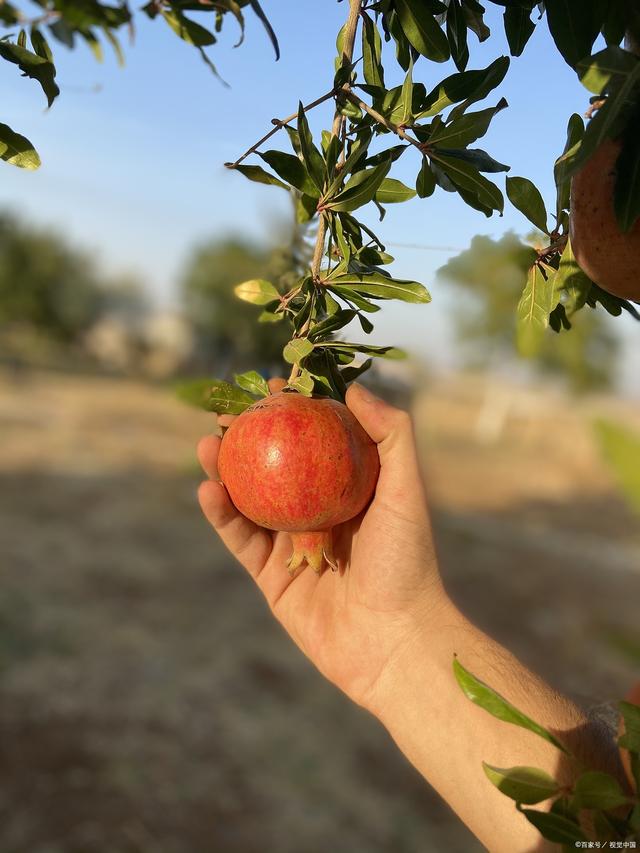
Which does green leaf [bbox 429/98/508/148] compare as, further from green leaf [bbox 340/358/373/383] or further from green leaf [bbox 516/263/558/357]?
green leaf [bbox 340/358/373/383]

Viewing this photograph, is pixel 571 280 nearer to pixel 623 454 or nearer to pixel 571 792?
pixel 623 454

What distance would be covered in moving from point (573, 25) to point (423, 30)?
0.61ft

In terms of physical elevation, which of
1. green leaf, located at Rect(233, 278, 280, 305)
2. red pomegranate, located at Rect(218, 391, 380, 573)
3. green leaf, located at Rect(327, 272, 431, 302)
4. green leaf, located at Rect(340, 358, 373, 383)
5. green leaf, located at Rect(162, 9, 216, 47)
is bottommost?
red pomegranate, located at Rect(218, 391, 380, 573)

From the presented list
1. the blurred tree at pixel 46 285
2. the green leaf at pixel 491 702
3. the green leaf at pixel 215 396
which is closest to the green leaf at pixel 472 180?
the green leaf at pixel 215 396

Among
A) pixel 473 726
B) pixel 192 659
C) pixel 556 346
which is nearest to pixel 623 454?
pixel 473 726

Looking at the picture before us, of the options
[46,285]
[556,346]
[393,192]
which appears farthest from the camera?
[46,285]

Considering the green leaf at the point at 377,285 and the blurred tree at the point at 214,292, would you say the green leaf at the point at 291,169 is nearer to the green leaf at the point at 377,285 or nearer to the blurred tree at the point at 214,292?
the green leaf at the point at 377,285

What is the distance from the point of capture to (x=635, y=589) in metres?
10.4

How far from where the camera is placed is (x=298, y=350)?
3.10 ft

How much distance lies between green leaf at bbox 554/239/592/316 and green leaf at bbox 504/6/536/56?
0.25 m

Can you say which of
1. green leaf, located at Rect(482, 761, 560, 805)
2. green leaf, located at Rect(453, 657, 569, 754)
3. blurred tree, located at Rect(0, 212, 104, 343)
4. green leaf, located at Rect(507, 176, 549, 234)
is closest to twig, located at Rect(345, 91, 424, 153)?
green leaf, located at Rect(507, 176, 549, 234)

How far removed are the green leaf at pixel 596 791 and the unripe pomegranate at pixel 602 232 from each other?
0.52 metres

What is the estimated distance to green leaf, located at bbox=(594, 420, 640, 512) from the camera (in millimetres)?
606

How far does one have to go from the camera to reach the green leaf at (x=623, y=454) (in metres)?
0.61
